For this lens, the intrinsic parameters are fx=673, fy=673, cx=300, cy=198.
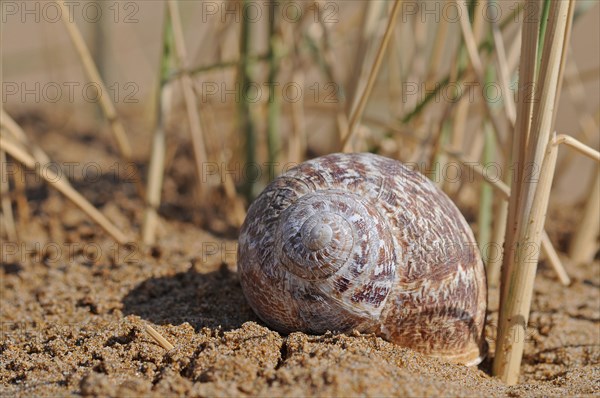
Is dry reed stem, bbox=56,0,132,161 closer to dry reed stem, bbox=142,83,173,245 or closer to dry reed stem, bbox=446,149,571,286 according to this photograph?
dry reed stem, bbox=142,83,173,245

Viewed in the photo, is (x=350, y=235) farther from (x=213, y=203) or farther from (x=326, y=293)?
(x=213, y=203)

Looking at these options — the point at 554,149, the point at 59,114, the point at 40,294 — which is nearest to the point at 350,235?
the point at 554,149

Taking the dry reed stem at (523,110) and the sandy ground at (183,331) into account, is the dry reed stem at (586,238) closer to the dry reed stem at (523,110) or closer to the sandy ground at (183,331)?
the sandy ground at (183,331)

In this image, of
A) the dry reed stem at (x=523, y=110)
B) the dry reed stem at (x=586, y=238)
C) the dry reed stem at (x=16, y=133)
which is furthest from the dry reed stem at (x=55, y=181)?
the dry reed stem at (x=586, y=238)

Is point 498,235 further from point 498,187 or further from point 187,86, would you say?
point 187,86

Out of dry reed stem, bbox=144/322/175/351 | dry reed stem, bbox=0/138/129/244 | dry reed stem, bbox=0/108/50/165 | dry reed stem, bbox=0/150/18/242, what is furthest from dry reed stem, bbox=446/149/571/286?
dry reed stem, bbox=0/150/18/242
